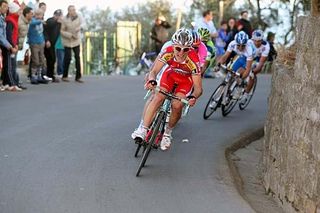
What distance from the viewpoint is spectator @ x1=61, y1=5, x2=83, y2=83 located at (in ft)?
60.7

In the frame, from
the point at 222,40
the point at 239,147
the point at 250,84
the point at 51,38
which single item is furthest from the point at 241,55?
the point at 222,40

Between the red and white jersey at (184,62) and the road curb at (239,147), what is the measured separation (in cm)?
147

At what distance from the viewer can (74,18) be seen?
18703mm

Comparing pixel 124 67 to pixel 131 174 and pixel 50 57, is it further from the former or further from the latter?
pixel 131 174

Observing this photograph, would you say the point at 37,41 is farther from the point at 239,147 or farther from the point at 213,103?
the point at 239,147

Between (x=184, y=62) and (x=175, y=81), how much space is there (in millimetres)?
288

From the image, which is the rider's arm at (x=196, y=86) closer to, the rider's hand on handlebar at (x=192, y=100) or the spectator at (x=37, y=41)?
the rider's hand on handlebar at (x=192, y=100)

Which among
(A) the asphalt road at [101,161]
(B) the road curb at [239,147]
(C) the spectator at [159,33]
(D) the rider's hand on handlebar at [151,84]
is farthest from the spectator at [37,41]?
(D) the rider's hand on handlebar at [151,84]

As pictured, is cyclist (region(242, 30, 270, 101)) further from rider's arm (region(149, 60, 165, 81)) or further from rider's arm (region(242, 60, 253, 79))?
rider's arm (region(149, 60, 165, 81))

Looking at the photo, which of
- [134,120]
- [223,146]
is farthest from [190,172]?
[134,120]

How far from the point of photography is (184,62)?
891 centimetres

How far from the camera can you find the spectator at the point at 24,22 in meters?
15.9

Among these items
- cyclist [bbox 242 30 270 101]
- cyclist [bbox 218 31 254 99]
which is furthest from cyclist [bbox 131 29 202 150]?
cyclist [bbox 242 30 270 101]

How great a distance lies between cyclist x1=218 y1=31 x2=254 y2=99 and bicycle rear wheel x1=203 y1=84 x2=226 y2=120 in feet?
1.92
